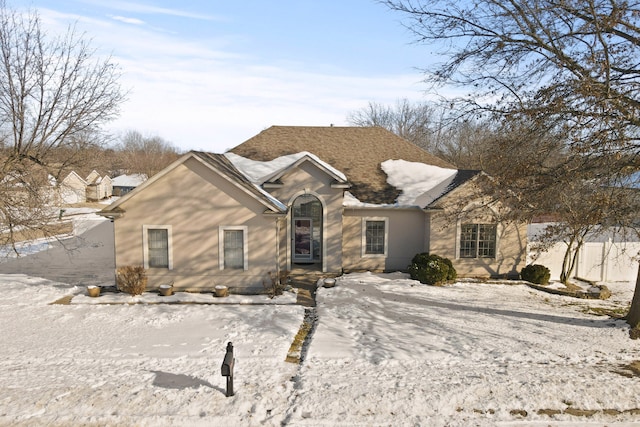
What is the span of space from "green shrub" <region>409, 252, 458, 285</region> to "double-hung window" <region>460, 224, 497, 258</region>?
1.42m

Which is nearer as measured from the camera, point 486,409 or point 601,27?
point 486,409

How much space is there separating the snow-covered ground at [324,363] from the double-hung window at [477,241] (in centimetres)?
386

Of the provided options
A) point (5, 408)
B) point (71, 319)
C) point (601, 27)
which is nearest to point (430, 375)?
point (5, 408)

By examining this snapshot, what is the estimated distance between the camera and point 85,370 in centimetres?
848

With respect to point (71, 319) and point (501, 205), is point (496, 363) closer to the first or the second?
point (501, 205)

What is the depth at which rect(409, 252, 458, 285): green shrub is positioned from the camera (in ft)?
51.5

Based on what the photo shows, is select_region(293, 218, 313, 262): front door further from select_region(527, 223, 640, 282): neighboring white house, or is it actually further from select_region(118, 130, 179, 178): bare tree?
select_region(118, 130, 179, 178): bare tree

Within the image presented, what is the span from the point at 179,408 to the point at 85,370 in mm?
2899

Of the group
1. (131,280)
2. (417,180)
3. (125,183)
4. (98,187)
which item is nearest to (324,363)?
(131,280)

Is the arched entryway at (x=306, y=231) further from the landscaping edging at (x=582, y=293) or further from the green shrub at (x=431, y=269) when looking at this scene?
the landscaping edging at (x=582, y=293)

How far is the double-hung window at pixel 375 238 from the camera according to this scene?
17778mm

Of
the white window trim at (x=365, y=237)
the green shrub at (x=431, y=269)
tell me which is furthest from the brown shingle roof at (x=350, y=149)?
the green shrub at (x=431, y=269)

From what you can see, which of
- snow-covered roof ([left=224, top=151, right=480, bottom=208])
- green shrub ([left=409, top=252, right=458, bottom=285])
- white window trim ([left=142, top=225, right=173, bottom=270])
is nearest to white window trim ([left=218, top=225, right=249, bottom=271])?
white window trim ([left=142, top=225, right=173, bottom=270])

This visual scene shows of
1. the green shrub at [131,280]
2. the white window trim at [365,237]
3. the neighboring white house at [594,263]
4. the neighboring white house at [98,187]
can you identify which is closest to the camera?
the green shrub at [131,280]
